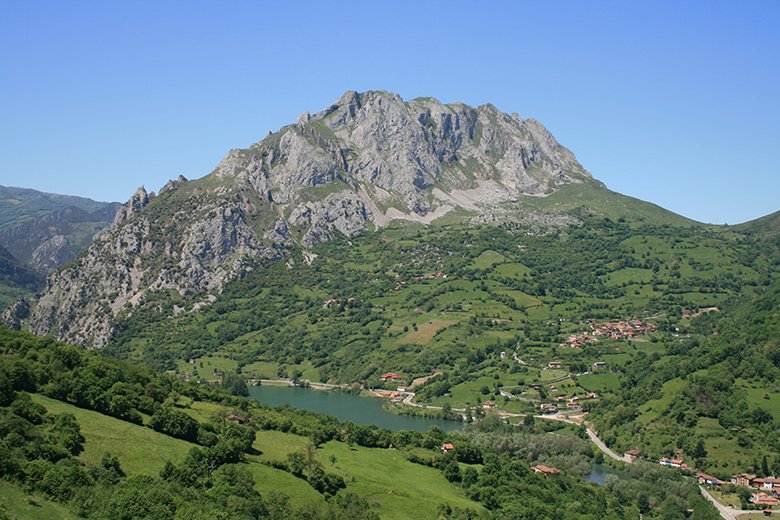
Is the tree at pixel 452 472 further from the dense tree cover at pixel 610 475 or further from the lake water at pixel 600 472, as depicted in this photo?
the lake water at pixel 600 472

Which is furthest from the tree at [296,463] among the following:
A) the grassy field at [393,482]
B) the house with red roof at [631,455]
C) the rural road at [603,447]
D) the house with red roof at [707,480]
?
the house with red roof at [631,455]

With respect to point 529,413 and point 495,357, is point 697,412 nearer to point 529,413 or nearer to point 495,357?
point 529,413

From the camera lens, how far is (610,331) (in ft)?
604

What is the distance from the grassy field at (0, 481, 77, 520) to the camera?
113ft

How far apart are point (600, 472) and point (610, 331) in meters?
91.0

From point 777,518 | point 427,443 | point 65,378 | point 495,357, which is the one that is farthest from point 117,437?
point 495,357

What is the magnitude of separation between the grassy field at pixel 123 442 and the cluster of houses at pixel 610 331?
130 meters

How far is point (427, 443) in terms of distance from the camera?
3172 inches

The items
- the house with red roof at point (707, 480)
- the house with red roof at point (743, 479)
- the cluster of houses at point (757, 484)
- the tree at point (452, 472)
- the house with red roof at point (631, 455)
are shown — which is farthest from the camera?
the house with red roof at point (631, 455)

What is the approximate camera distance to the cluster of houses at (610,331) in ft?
575

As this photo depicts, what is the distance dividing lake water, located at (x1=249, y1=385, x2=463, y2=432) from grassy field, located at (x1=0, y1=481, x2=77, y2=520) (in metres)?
74.4

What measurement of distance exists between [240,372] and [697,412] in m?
104

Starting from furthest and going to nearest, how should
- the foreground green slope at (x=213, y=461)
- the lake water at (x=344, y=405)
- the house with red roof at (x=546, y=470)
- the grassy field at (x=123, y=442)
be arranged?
the lake water at (x=344, y=405) → the house with red roof at (x=546, y=470) → the grassy field at (x=123, y=442) → the foreground green slope at (x=213, y=461)

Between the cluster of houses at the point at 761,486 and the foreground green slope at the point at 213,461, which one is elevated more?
the foreground green slope at the point at 213,461
